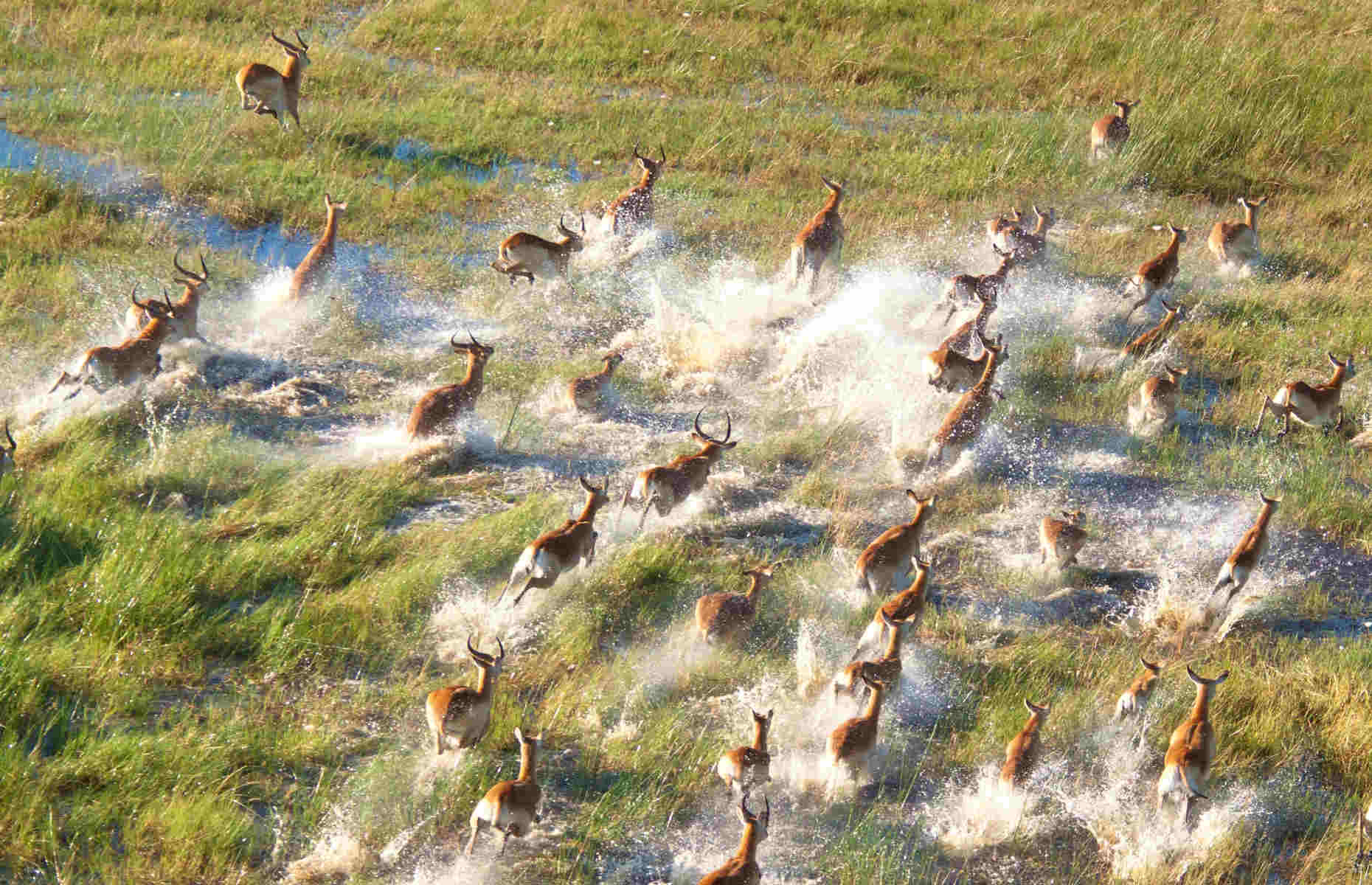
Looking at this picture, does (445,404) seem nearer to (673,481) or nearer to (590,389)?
(590,389)

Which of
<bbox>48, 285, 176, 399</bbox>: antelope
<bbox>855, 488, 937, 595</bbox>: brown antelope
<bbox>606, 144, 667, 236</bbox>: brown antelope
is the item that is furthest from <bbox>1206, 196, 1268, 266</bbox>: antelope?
<bbox>48, 285, 176, 399</bbox>: antelope

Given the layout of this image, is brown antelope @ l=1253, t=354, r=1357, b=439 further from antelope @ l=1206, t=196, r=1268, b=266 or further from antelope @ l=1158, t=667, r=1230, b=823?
antelope @ l=1158, t=667, r=1230, b=823

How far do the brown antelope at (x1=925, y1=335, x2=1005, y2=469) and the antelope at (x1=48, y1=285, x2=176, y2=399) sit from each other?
481cm

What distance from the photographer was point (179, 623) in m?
6.18

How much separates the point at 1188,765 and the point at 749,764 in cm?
179

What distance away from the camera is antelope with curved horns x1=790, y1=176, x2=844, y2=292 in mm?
10305

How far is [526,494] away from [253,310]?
3.19m

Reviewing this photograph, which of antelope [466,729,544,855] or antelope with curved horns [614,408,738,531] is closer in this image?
antelope [466,729,544,855]

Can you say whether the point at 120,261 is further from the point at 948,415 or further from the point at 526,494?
the point at 948,415

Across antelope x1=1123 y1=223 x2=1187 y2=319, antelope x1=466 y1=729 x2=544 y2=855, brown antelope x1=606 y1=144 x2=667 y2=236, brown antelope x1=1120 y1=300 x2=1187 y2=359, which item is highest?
antelope x1=1123 y1=223 x2=1187 y2=319

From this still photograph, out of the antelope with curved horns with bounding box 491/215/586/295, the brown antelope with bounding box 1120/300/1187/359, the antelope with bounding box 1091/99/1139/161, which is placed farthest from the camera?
the antelope with bounding box 1091/99/1139/161

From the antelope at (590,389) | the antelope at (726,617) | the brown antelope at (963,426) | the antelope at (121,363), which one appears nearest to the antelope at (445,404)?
the antelope at (590,389)

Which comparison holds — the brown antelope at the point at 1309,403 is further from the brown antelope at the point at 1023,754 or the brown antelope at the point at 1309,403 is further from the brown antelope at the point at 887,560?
the brown antelope at the point at 1023,754

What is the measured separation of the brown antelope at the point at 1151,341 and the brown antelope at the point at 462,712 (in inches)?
240
